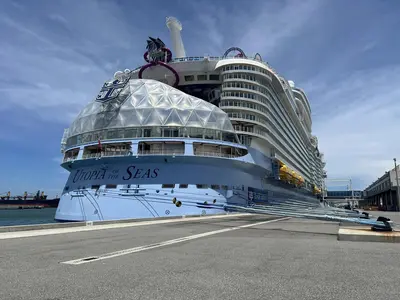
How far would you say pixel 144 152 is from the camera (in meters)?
38.8

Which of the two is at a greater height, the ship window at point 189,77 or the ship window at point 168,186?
the ship window at point 189,77

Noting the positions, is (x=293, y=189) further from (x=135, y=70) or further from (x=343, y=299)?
(x=343, y=299)

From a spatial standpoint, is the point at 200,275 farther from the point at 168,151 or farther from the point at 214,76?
the point at 214,76

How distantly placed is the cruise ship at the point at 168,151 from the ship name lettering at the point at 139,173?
12 centimetres

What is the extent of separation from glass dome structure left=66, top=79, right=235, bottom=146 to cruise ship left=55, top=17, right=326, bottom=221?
14 cm

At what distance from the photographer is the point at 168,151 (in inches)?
1540

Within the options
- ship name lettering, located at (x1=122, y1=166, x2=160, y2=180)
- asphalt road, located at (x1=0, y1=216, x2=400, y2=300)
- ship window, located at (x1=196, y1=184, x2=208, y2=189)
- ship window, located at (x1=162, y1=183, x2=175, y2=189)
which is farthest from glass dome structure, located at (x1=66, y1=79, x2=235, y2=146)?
asphalt road, located at (x1=0, y1=216, x2=400, y2=300)

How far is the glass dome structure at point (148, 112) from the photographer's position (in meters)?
40.9

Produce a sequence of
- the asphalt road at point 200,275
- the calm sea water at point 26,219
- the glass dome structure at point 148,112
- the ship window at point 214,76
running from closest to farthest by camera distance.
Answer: the asphalt road at point 200,275, the glass dome structure at point 148,112, the calm sea water at point 26,219, the ship window at point 214,76

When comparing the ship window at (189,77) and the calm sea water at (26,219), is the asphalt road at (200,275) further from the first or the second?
the ship window at (189,77)

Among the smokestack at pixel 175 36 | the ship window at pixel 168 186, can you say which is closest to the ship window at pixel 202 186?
the ship window at pixel 168 186

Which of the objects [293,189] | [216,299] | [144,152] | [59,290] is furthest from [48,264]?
[293,189]

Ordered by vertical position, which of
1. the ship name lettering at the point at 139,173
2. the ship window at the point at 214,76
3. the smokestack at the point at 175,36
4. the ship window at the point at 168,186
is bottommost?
the ship window at the point at 168,186

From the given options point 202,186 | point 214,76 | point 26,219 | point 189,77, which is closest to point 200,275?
point 202,186
